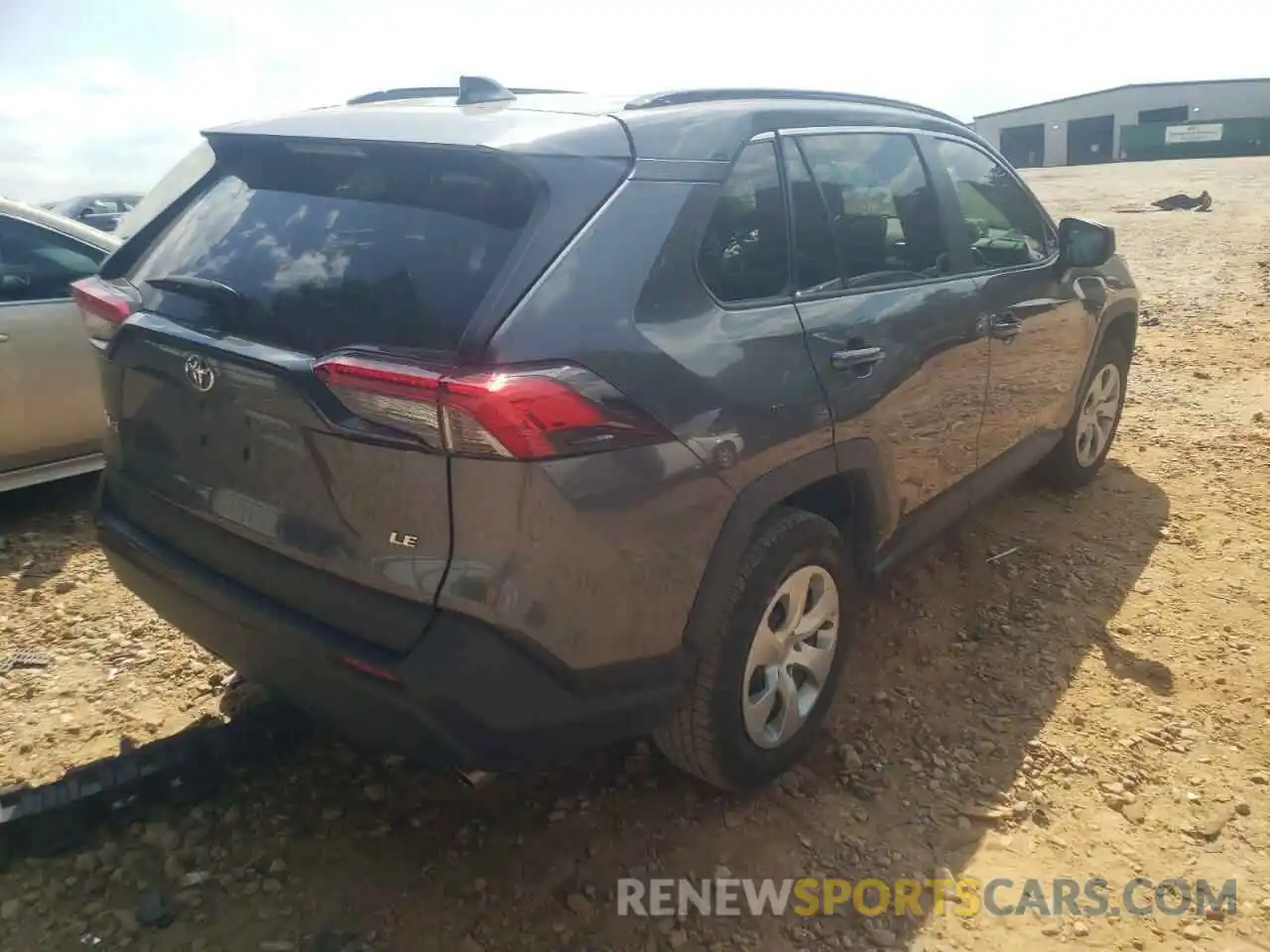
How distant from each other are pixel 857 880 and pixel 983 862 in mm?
352

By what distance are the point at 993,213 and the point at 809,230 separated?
1.40 m

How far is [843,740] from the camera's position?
309 centimetres

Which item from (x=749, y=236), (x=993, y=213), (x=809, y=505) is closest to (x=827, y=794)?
(x=809, y=505)

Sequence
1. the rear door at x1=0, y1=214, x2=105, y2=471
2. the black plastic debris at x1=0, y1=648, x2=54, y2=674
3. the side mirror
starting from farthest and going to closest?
the rear door at x1=0, y1=214, x2=105, y2=471
the side mirror
the black plastic debris at x1=0, y1=648, x2=54, y2=674

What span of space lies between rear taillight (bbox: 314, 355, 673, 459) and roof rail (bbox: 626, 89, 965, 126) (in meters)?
0.86

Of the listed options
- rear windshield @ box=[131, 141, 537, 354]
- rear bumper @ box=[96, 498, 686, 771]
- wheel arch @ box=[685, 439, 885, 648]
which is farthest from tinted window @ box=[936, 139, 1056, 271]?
rear bumper @ box=[96, 498, 686, 771]

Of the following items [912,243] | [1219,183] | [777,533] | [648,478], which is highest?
[912,243]

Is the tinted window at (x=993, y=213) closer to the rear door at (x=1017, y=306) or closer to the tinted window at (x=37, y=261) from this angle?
the rear door at (x=1017, y=306)

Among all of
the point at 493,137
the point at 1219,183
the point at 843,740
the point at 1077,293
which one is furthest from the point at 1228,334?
the point at 1219,183

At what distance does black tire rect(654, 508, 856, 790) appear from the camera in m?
2.47

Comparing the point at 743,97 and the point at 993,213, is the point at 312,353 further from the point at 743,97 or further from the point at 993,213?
the point at 993,213

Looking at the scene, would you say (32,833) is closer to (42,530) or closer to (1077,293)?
(42,530)

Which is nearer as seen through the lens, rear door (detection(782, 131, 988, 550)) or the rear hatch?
the rear hatch

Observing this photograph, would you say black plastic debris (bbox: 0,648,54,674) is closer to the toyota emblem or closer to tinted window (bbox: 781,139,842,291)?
the toyota emblem
